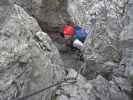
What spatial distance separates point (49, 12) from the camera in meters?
4.19

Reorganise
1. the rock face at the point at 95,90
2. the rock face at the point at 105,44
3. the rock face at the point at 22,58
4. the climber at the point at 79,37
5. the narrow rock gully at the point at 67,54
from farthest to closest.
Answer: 1. the climber at the point at 79,37
2. the narrow rock gully at the point at 67,54
3. the rock face at the point at 105,44
4. the rock face at the point at 95,90
5. the rock face at the point at 22,58

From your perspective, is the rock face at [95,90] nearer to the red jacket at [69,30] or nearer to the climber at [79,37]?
the climber at [79,37]

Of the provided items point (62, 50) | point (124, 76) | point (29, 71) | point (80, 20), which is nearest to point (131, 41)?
point (124, 76)

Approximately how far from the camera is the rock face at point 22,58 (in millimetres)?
2221

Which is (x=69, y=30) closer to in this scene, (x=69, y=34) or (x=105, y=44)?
(x=69, y=34)

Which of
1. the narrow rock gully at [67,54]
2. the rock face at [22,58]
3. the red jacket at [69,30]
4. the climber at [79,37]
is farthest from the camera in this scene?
the red jacket at [69,30]

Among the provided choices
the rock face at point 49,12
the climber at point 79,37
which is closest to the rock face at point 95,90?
the climber at point 79,37

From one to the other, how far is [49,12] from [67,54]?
2.37 feet

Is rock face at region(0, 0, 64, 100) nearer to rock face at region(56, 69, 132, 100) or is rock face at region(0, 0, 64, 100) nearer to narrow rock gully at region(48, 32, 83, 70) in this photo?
rock face at region(56, 69, 132, 100)

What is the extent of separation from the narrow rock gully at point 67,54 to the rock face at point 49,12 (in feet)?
0.43

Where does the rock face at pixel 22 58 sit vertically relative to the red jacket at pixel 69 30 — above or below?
below

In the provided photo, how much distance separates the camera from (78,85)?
9.16 ft

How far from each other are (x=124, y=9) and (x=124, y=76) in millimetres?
1122

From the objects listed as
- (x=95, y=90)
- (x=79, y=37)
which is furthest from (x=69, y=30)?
(x=95, y=90)
